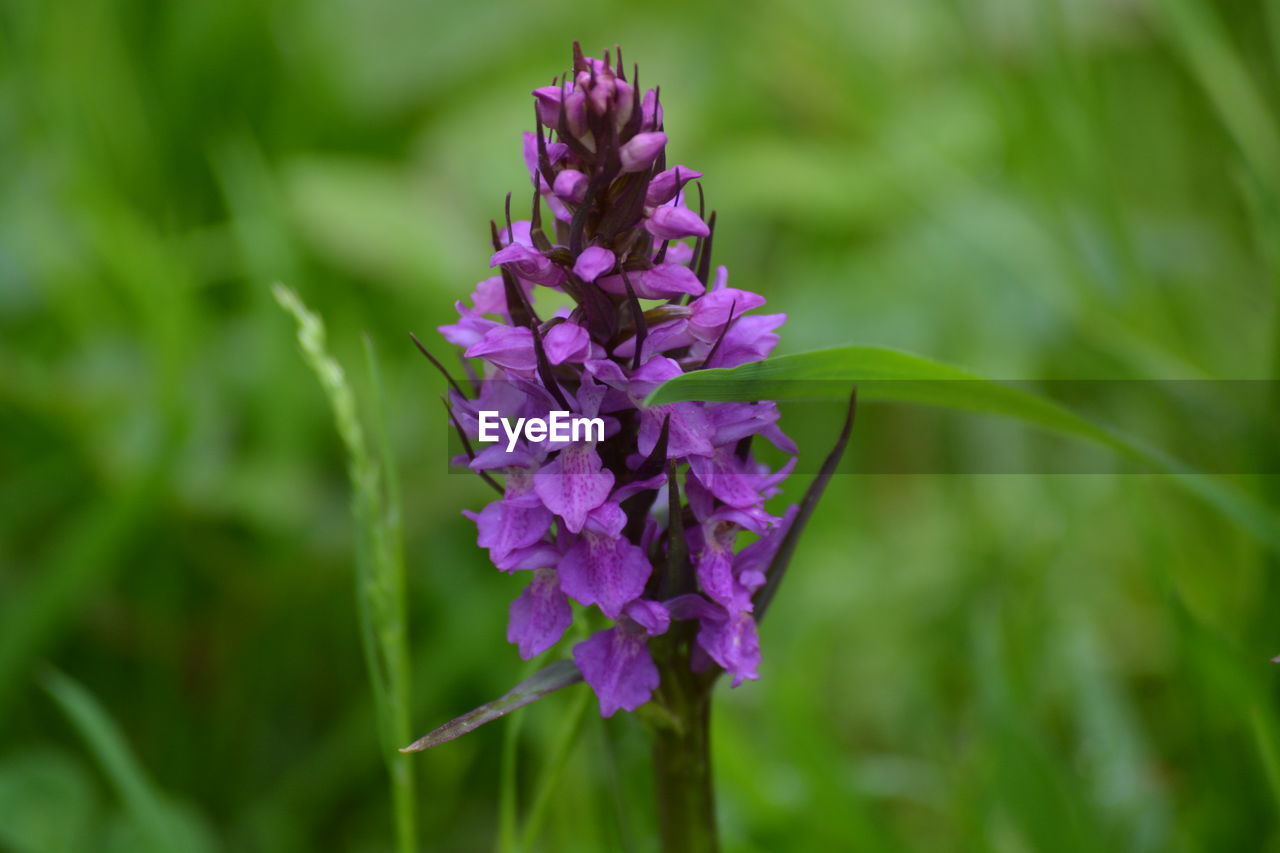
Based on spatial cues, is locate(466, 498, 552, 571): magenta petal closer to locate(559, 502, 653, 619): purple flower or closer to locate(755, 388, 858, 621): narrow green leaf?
locate(559, 502, 653, 619): purple flower

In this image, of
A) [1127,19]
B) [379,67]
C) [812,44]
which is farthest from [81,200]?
[1127,19]

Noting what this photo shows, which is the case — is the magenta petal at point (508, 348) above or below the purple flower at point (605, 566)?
above

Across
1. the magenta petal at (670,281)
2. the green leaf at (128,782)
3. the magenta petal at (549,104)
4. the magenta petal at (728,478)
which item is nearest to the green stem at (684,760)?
the magenta petal at (728,478)

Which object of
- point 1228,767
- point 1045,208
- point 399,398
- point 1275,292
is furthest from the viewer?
point 399,398

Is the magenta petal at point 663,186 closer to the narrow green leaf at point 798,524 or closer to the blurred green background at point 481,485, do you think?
the narrow green leaf at point 798,524

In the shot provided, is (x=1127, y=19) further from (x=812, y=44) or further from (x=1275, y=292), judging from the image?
(x=1275, y=292)

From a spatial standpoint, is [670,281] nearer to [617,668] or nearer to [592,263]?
[592,263]
